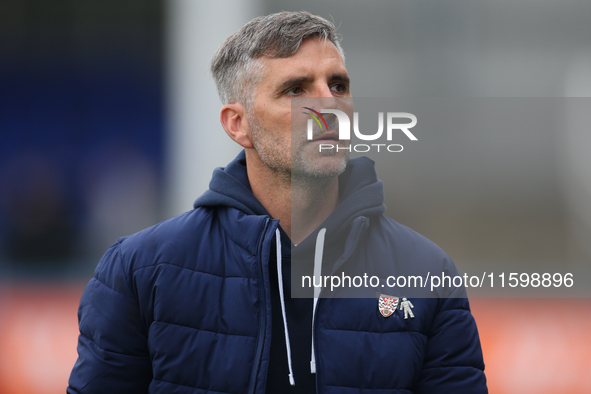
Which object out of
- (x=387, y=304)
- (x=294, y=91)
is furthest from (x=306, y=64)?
(x=387, y=304)

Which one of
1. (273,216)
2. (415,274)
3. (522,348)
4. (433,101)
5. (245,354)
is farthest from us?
(433,101)

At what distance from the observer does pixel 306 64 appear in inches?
52.6

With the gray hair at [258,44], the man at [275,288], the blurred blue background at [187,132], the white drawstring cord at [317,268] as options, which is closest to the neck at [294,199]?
the man at [275,288]

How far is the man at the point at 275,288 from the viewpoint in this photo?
1216mm

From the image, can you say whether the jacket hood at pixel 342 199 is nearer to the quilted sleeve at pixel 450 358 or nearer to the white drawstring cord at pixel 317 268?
the white drawstring cord at pixel 317 268

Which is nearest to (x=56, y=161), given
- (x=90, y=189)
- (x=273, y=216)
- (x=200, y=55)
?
(x=90, y=189)

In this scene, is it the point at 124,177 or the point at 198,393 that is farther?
the point at 124,177

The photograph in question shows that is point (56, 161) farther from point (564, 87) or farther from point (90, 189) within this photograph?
point (564, 87)

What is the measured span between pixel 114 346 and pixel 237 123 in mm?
656

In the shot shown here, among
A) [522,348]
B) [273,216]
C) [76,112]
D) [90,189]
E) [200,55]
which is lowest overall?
[522,348]

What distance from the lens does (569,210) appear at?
2826 mm

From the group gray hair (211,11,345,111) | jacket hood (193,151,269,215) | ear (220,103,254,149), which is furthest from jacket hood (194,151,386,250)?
gray hair (211,11,345,111)

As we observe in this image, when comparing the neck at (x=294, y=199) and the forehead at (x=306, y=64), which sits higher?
the forehead at (x=306, y=64)

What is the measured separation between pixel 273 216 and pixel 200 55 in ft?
6.05
